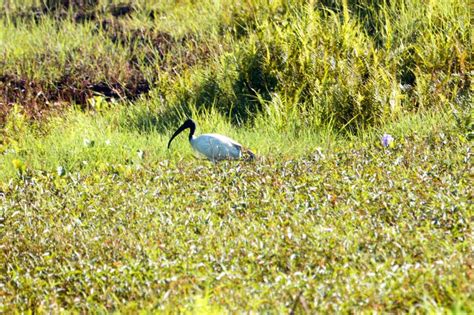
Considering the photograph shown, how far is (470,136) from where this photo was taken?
7148 mm

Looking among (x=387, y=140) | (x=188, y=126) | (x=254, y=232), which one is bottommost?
(x=188, y=126)

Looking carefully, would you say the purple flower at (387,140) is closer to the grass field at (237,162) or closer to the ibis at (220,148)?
the grass field at (237,162)

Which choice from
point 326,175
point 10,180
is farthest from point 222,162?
point 10,180

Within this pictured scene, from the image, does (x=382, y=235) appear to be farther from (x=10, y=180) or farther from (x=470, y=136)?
(x=10, y=180)

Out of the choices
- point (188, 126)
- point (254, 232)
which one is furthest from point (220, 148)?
point (254, 232)

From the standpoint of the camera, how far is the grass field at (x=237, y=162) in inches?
190

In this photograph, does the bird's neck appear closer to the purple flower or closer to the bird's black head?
the bird's black head

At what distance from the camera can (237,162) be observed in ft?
24.0

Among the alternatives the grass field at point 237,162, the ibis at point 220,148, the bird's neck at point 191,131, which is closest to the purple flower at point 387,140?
the grass field at point 237,162

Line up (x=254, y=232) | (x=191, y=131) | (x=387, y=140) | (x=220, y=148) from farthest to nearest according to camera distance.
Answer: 1. (x=191, y=131)
2. (x=220, y=148)
3. (x=387, y=140)
4. (x=254, y=232)

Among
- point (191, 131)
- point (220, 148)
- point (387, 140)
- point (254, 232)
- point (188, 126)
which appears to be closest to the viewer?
point (254, 232)

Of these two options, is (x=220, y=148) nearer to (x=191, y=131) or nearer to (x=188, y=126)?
(x=191, y=131)

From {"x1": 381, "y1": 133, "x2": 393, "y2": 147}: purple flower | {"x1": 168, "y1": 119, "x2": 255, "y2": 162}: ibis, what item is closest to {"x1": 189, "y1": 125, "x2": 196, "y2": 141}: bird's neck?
{"x1": 168, "y1": 119, "x2": 255, "y2": 162}: ibis

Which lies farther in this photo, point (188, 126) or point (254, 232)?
point (188, 126)
